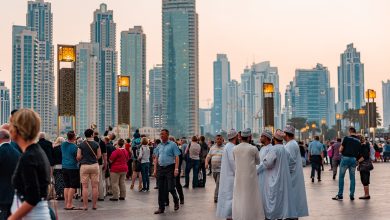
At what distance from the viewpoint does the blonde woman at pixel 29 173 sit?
4.99 meters

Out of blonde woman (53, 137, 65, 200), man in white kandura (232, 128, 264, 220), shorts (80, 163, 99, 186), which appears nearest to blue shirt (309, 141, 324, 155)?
blonde woman (53, 137, 65, 200)

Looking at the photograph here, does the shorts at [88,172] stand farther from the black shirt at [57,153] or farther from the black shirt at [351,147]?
the black shirt at [351,147]

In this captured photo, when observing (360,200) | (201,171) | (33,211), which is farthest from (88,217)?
(201,171)

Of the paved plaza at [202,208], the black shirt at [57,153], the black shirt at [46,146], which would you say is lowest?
the paved plaza at [202,208]

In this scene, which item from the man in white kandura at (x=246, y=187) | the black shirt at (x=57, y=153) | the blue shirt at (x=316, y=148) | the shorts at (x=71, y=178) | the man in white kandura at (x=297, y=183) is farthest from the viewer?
the blue shirt at (x=316, y=148)

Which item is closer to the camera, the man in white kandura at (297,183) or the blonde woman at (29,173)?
the blonde woman at (29,173)

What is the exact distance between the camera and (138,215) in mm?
13523

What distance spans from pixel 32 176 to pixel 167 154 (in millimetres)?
9045

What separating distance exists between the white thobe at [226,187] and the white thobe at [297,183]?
1149 mm

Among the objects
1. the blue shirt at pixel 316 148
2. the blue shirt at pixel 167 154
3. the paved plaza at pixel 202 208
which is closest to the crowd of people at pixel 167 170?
the blue shirt at pixel 167 154

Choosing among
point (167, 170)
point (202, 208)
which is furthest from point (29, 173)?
point (202, 208)

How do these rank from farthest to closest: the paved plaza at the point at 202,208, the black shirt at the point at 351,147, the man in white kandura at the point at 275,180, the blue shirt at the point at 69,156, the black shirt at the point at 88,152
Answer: the black shirt at the point at 351,147 → the blue shirt at the point at 69,156 → the black shirt at the point at 88,152 → the paved plaza at the point at 202,208 → the man in white kandura at the point at 275,180

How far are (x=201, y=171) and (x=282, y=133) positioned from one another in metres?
12.5

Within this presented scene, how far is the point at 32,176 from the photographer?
503 centimetres
